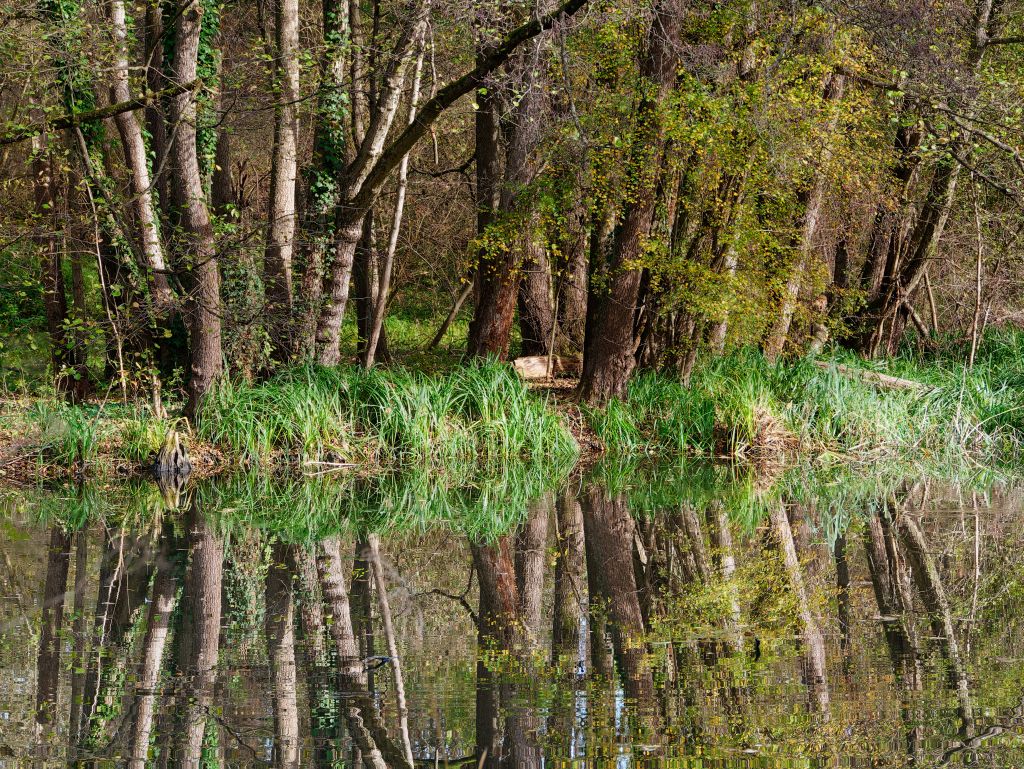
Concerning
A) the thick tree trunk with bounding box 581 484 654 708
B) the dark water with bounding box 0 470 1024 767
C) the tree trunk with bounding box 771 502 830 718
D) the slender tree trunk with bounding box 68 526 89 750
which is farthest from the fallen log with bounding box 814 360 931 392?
the slender tree trunk with bounding box 68 526 89 750

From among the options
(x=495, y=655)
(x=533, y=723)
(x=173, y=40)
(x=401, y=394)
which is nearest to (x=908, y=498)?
(x=401, y=394)

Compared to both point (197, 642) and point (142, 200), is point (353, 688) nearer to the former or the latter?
point (197, 642)

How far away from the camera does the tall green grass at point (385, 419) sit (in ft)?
39.6

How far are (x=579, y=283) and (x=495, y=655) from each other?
11.5m

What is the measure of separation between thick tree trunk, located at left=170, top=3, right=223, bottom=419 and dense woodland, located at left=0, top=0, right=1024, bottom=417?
0.03 metres

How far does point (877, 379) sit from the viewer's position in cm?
1471

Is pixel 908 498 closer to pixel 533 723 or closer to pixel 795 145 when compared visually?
pixel 795 145

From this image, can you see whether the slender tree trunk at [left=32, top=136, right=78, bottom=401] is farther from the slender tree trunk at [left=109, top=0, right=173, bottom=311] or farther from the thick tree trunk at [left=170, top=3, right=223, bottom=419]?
the thick tree trunk at [left=170, top=3, right=223, bottom=419]

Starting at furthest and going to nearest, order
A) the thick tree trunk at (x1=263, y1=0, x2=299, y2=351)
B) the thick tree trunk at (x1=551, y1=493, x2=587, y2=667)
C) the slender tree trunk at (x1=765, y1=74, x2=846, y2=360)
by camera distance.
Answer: the slender tree trunk at (x1=765, y1=74, x2=846, y2=360)
the thick tree trunk at (x1=263, y1=0, x2=299, y2=351)
the thick tree trunk at (x1=551, y1=493, x2=587, y2=667)

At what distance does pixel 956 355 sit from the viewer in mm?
18219

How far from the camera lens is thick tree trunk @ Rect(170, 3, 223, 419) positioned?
11758mm

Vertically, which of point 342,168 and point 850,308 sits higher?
point 342,168

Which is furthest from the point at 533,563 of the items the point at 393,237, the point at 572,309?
the point at 572,309

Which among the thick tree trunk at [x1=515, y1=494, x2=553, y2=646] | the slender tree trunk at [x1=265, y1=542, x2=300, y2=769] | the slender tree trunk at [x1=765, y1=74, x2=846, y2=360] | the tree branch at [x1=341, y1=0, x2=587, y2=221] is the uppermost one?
the tree branch at [x1=341, y1=0, x2=587, y2=221]
